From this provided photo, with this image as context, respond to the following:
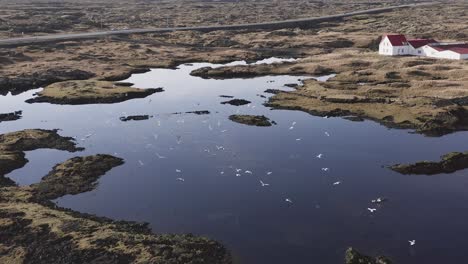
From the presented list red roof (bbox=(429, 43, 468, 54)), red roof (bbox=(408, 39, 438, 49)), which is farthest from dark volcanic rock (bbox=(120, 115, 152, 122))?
red roof (bbox=(429, 43, 468, 54))

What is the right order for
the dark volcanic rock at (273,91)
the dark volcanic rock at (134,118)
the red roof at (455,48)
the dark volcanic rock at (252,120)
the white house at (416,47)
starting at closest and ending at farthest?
1. the dark volcanic rock at (252,120)
2. the dark volcanic rock at (134,118)
3. the dark volcanic rock at (273,91)
4. the red roof at (455,48)
5. the white house at (416,47)

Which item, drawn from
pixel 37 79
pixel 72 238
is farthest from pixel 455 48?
pixel 72 238

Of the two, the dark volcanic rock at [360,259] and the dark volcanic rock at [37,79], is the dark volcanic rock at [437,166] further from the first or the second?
the dark volcanic rock at [37,79]

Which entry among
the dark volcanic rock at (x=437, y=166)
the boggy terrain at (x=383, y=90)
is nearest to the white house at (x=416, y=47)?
the boggy terrain at (x=383, y=90)

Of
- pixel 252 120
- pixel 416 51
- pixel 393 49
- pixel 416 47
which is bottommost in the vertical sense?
pixel 252 120

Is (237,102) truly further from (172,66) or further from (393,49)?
(393,49)
